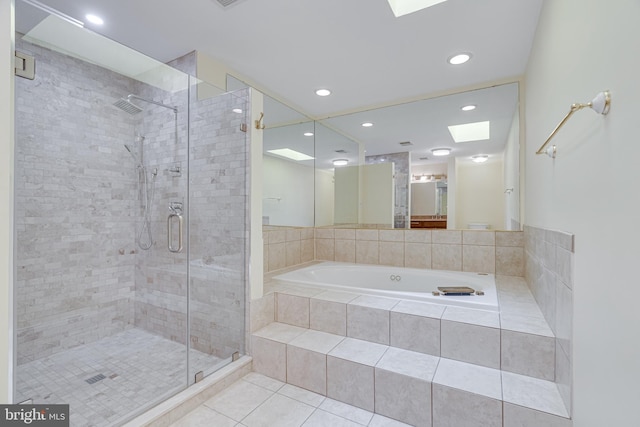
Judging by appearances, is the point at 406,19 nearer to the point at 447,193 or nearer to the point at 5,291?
the point at 447,193

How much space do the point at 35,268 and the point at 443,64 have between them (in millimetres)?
3493

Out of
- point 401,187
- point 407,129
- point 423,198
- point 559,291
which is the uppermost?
point 407,129

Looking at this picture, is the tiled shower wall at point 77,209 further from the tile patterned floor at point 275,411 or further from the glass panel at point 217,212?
the tile patterned floor at point 275,411

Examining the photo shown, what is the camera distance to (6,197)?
3.41ft

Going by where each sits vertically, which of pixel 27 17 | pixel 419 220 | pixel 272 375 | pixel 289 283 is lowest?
pixel 272 375

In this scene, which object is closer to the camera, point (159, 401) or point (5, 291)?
point (5, 291)

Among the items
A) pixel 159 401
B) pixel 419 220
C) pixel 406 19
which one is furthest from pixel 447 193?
pixel 159 401

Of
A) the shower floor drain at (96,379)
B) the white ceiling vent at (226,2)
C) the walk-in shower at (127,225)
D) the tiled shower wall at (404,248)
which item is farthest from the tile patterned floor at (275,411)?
the white ceiling vent at (226,2)

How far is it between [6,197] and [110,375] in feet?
4.93

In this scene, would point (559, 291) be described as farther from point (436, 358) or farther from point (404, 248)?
point (404, 248)

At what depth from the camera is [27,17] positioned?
1.30 meters

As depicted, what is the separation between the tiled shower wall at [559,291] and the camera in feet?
4.13

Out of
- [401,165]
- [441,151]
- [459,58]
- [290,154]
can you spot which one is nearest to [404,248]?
[401,165]
